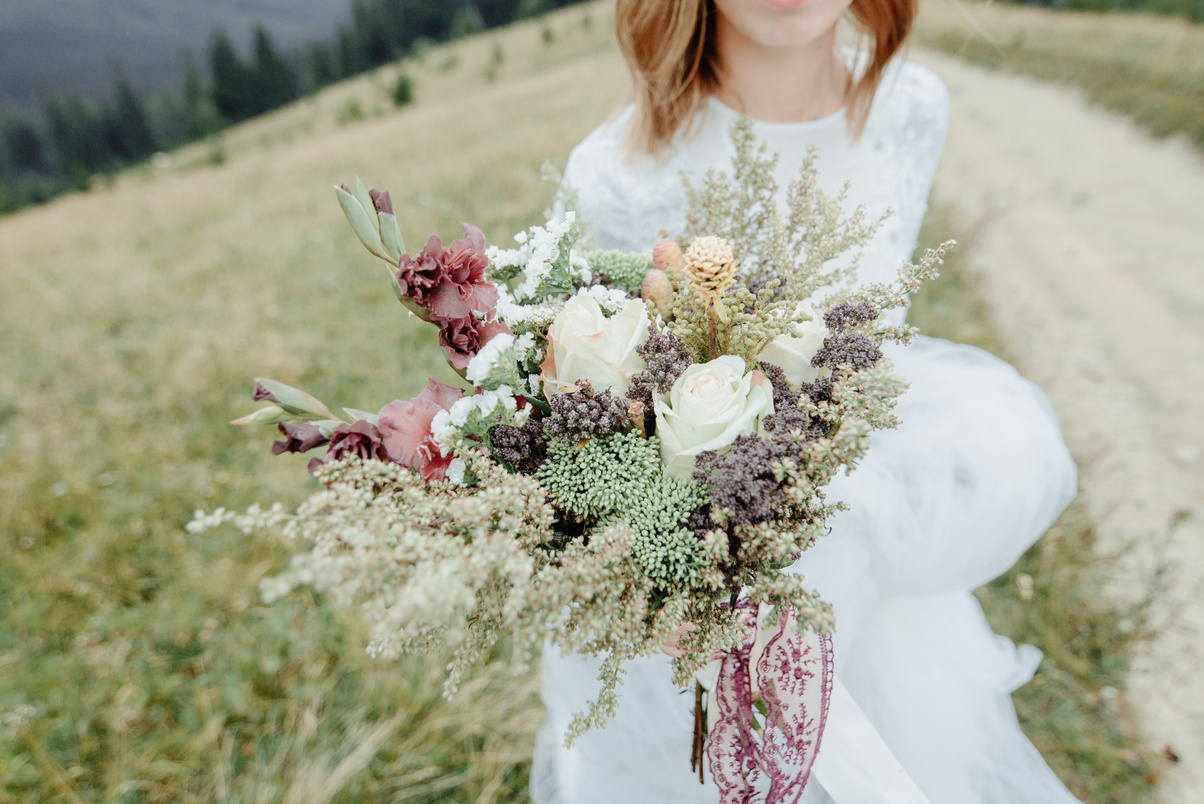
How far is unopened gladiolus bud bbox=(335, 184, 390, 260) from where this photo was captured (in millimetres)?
903

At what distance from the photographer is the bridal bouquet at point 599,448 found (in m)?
0.79

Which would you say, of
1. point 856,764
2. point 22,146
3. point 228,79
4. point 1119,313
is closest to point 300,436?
point 856,764

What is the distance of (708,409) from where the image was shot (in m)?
0.86

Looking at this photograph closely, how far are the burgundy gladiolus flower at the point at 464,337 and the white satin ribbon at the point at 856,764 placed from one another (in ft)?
3.11

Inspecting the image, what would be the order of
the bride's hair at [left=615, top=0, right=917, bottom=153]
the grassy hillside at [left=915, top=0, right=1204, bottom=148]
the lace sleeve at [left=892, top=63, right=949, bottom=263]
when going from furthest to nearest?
1. the grassy hillside at [left=915, top=0, right=1204, bottom=148]
2. the lace sleeve at [left=892, top=63, right=949, bottom=263]
3. the bride's hair at [left=615, top=0, right=917, bottom=153]

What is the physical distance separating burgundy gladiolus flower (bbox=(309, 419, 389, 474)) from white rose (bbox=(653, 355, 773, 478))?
1.40 feet

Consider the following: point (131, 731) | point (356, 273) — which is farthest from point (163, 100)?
point (131, 731)

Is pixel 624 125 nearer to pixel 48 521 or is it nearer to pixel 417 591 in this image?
pixel 417 591

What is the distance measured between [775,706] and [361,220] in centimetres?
109

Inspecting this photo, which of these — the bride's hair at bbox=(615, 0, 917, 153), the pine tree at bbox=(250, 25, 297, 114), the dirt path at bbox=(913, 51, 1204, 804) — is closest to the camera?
the bride's hair at bbox=(615, 0, 917, 153)

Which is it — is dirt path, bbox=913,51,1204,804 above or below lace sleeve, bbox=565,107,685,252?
below

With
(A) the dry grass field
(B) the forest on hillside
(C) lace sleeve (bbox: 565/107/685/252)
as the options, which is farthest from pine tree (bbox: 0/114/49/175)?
(C) lace sleeve (bbox: 565/107/685/252)

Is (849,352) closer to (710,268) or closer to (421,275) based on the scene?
(710,268)

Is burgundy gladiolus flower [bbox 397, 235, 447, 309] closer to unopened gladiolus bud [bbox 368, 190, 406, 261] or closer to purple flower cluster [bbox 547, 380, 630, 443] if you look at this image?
unopened gladiolus bud [bbox 368, 190, 406, 261]
